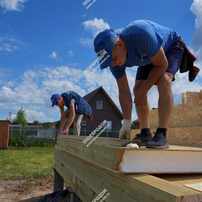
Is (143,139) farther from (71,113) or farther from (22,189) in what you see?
(71,113)

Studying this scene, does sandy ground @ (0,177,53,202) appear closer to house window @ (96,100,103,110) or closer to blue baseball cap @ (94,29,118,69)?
blue baseball cap @ (94,29,118,69)

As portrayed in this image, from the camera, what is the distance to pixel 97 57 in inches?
96.5

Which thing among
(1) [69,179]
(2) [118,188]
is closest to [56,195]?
(1) [69,179]

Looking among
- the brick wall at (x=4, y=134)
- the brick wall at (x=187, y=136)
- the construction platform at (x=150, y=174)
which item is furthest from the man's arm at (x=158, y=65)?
the brick wall at (x=4, y=134)

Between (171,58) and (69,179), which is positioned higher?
(171,58)

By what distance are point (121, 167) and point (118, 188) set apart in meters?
0.19

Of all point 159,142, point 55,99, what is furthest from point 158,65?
point 55,99

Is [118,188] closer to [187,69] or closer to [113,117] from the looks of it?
[187,69]

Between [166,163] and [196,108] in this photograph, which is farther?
[196,108]

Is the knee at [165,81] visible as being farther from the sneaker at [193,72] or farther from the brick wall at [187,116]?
the brick wall at [187,116]

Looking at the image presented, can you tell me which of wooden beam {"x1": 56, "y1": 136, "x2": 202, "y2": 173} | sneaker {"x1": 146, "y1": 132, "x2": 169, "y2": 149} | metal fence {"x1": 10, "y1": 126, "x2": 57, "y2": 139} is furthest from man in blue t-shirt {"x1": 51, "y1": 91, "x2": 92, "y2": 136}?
metal fence {"x1": 10, "y1": 126, "x2": 57, "y2": 139}

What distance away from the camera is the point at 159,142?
2137 mm

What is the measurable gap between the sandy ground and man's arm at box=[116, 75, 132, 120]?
283 cm

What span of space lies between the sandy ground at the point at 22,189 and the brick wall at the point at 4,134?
1189 centimetres
